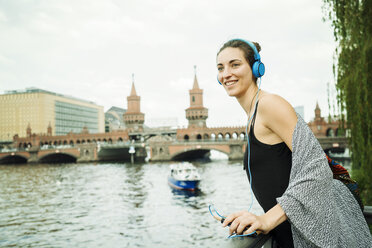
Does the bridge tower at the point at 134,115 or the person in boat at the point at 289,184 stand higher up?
the bridge tower at the point at 134,115

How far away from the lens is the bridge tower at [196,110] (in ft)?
247

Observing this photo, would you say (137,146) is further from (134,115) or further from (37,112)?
(37,112)

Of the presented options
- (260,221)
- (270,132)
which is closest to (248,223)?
(260,221)

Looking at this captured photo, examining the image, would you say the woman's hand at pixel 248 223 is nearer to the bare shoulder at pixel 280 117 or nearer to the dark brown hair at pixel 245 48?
the bare shoulder at pixel 280 117

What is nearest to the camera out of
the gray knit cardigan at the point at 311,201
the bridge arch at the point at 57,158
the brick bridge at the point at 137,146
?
the gray knit cardigan at the point at 311,201

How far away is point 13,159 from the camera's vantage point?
6794 centimetres

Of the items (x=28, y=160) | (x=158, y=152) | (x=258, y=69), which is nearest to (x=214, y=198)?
(x=258, y=69)

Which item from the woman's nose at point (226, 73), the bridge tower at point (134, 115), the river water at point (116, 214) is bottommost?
the river water at point (116, 214)

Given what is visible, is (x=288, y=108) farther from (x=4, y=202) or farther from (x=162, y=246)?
(x=4, y=202)

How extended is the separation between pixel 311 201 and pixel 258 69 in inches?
29.3

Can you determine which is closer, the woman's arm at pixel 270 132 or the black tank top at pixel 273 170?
the woman's arm at pixel 270 132

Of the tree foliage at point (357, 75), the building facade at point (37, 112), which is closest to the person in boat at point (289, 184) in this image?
the tree foliage at point (357, 75)

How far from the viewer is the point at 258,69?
1802 millimetres

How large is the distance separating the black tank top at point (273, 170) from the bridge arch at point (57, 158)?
67.2 m
